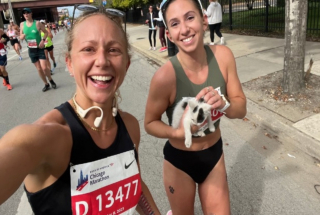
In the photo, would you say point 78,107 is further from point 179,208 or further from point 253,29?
point 253,29

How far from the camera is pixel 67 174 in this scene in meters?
1.22

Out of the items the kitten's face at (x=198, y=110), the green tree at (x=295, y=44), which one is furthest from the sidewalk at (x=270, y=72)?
the kitten's face at (x=198, y=110)

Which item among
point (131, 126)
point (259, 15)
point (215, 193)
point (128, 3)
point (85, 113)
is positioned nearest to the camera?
point (85, 113)

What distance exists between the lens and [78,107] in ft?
4.48

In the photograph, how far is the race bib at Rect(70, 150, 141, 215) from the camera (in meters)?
1.26

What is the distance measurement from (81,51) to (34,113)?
527cm

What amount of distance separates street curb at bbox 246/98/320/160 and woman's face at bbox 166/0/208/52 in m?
2.58

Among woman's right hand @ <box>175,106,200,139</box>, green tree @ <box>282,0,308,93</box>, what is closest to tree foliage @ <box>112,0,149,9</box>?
green tree @ <box>282,0,308,93</box>

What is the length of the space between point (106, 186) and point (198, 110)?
0.63 meters

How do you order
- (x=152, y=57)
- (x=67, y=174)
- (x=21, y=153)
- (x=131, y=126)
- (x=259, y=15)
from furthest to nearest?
(x=259, y=15) < (x=152, y=57) < (x=131, y=126) < (x=67, y=174) < (x=21, y=153)

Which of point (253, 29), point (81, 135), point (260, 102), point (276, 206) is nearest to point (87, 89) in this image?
point (81, 135)

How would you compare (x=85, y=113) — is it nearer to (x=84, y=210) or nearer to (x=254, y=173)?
(x=84, y=210)

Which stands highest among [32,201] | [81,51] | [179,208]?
[81,51]

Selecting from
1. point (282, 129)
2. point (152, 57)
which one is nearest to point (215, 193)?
point (282, 129)
